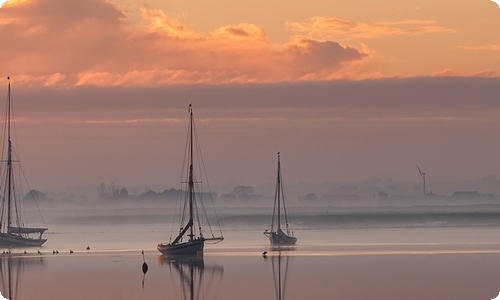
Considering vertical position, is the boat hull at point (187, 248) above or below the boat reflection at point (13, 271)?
above

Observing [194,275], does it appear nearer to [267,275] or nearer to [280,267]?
[267,275]

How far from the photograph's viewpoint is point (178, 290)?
75.5 m

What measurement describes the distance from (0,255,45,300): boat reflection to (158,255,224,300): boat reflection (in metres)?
10.1

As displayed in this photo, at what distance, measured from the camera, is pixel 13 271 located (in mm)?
93375

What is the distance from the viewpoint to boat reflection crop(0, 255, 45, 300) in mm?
74188

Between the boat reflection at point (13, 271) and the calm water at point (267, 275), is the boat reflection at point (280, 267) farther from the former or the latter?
the boat reflection at point (13, 271)

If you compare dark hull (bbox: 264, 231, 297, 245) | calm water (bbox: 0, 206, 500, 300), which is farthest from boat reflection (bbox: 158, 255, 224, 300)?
dark hull (bbox: 264, 231, 297, 245)

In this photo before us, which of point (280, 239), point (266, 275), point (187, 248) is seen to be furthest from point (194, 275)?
point (280, 239)

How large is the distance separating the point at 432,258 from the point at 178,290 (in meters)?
34.3

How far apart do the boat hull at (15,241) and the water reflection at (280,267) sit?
27759 mm

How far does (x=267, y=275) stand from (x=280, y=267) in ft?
27.3

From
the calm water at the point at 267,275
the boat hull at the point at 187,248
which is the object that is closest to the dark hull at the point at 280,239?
the calm water at the point at 267,275

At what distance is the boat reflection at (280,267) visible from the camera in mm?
74706

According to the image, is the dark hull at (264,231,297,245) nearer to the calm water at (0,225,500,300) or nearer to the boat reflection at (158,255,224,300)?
the calm water at (0,225,500,300)
